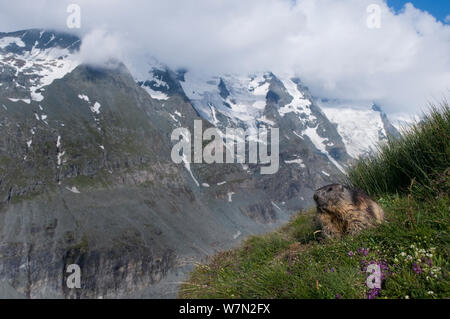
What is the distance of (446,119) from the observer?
7.73 m

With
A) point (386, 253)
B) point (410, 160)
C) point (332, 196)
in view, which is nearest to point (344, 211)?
point (332, 196)

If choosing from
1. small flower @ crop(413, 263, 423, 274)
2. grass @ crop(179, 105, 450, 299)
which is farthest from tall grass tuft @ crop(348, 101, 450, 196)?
small flower @ crop(413, 263, 423, 274)

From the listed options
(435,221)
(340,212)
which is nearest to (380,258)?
(435,221)

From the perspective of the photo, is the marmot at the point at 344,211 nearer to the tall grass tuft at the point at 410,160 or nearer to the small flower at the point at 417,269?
the tall grass tuft at the point at 410,160

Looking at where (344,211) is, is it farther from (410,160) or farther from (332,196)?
(410,160)

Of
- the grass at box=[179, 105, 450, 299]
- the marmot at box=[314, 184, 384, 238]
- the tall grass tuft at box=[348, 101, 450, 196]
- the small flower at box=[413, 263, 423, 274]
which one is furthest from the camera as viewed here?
the tall grass tuft at box=[348, 101, 450, 196]

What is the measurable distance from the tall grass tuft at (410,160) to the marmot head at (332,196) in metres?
1.39

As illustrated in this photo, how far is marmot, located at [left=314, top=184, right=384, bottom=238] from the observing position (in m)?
6.78

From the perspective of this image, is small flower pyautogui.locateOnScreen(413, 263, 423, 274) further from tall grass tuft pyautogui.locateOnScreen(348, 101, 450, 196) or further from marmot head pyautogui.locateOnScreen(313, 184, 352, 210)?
marmot head pyautogui.locateOnScreen(313, 184, 352, 210)

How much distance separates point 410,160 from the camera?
8055 millimetres

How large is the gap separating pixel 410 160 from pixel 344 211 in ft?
7.94
